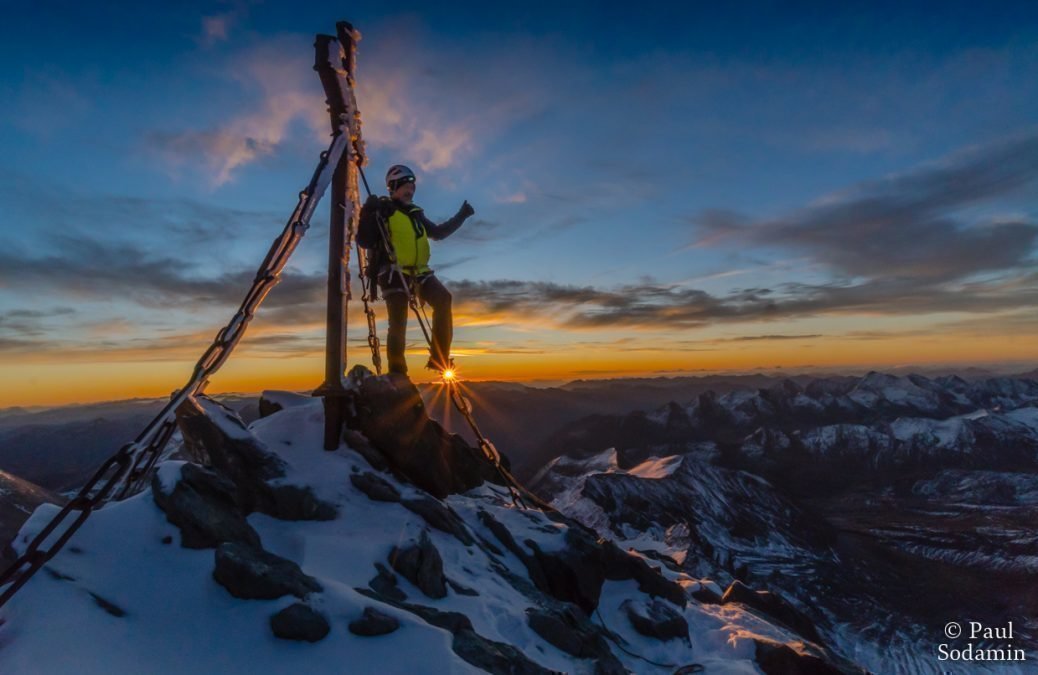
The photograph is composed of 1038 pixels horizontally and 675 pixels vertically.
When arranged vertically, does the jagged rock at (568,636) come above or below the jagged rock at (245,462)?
below

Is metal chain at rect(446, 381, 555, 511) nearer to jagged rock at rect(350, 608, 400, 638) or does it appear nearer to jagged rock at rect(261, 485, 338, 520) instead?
jagged rock at rect(261, 485, 338, 520)

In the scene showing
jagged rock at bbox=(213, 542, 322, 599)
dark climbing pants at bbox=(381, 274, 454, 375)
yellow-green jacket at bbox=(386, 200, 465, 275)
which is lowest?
jagged rock at bbox=(213, 542, 322, 599)

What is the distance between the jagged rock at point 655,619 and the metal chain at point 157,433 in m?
17.2

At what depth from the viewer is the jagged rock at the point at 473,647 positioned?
9.05m

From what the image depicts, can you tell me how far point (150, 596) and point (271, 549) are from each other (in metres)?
3.11

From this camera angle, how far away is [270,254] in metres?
9.12

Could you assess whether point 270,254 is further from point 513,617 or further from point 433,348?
point 513,617

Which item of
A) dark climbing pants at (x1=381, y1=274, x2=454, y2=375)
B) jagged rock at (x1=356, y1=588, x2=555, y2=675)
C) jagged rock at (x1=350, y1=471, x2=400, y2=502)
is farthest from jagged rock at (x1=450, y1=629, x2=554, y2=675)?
dark climbing pants at (x1=381, y1=274, x2=454, y2=375)

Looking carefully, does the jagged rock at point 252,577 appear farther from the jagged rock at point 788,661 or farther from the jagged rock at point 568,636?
the jagged rock at point 788,661

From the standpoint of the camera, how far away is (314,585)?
8.90 meters

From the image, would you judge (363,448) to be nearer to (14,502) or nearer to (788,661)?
(788,661)

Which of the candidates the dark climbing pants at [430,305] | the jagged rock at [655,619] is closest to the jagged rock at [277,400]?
the dark climbing pants at [430,305]

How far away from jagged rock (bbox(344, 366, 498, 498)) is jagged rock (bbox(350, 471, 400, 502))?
6.02ft

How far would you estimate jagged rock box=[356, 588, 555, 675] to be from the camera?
9.05 m
